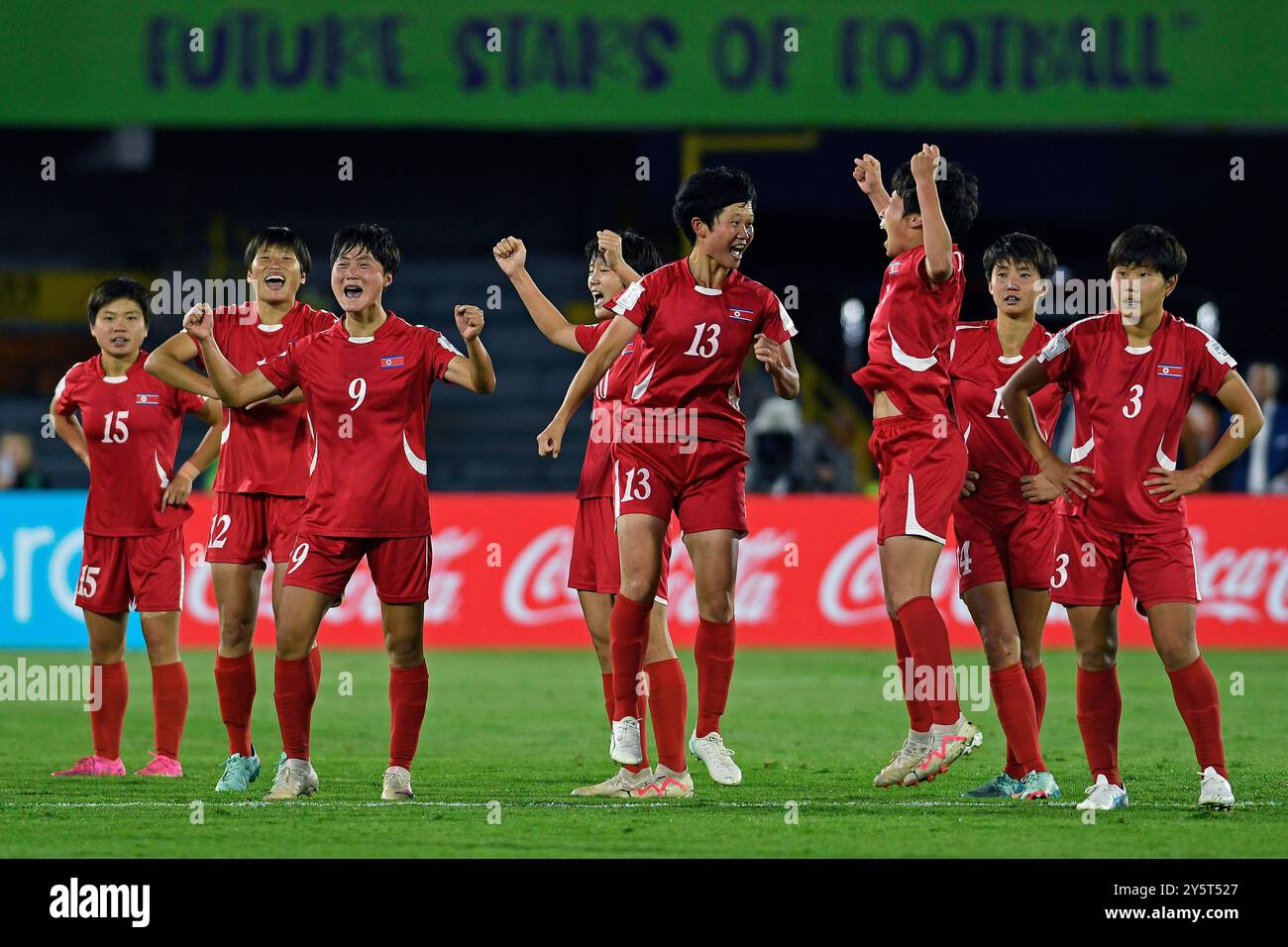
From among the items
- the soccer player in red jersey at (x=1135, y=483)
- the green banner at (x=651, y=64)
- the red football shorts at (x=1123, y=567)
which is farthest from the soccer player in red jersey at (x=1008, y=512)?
the green banner at (x=651, y=64)

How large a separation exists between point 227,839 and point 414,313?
49.5 ft

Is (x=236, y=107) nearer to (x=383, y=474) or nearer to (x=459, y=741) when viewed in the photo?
(x=459, y=741)

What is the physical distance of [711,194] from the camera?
7.22 metres

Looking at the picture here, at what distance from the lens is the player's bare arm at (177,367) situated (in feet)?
23.8

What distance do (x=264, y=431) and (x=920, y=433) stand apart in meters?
2.68

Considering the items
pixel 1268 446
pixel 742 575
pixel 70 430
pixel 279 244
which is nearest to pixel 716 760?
pixel 279 244

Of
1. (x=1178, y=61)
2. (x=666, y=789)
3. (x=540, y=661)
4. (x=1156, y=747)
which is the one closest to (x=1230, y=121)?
(x=1178, y=61)

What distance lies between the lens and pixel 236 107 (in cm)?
1625

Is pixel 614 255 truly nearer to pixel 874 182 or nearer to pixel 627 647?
pixel 874 182

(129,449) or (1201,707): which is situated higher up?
(129,449)

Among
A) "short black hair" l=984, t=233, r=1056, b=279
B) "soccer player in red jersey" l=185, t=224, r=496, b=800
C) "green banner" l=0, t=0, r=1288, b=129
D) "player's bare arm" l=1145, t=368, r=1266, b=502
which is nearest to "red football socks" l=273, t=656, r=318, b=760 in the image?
"soccer player in red jersey" l=185, t=224, r=496, b=800

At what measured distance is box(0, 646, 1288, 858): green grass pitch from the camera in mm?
6001

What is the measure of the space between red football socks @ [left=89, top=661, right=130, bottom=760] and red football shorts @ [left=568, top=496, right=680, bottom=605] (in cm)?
211

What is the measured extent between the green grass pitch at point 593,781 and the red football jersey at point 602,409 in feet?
4.16
